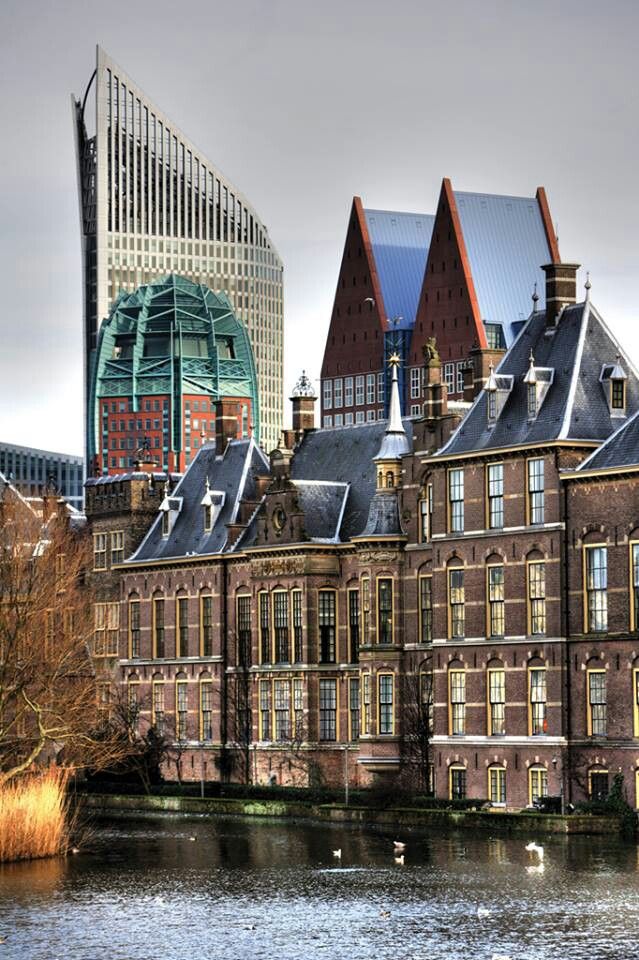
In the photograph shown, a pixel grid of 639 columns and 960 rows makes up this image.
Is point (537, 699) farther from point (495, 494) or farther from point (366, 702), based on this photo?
point (366, 702)

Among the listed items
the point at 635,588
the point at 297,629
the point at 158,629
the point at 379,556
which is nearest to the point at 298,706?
the point at 297,629

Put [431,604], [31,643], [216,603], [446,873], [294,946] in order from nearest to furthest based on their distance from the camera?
1. [294,946]
2. [446,873]
3. [31,643]
4. [431,604]
5. [216,603]

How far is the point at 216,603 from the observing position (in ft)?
396

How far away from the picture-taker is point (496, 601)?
96.0 m

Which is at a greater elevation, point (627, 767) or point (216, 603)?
point (216, 603)

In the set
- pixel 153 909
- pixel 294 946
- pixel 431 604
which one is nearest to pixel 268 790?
pixel 431 604

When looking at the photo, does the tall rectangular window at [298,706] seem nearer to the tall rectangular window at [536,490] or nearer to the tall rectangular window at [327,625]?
the tall rectangular window at [327,625]

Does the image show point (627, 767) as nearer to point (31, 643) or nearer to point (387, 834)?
point (387, 834)

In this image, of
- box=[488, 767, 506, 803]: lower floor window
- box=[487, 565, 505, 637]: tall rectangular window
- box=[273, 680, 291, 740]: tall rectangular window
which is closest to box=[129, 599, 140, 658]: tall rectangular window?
box=[273, 680, 291, 740]: tall rectangular window

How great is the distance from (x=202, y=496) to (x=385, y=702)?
24958 millimetres

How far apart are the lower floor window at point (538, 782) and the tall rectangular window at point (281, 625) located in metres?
22.9

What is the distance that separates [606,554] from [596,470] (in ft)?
10.3

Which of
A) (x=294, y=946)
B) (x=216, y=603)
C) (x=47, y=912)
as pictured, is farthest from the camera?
(x=216, y=603)

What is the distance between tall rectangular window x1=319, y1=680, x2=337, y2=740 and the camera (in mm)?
111812
